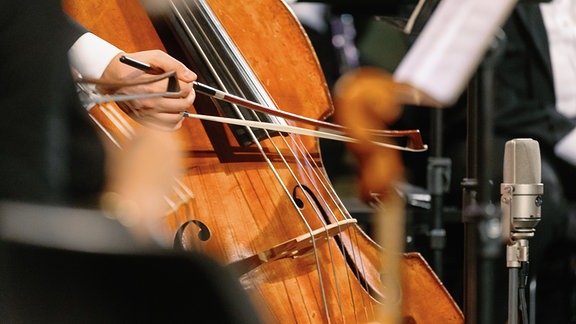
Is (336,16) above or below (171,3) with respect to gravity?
below

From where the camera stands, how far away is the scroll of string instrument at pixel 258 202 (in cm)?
110

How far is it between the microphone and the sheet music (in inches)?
17.8

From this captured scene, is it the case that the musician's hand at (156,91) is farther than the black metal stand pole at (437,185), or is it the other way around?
the black metal stand pole at (437,185)

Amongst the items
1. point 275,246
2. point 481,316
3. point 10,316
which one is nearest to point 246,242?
point 275,246

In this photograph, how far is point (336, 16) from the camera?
268 centimetres

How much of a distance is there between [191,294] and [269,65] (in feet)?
2.74

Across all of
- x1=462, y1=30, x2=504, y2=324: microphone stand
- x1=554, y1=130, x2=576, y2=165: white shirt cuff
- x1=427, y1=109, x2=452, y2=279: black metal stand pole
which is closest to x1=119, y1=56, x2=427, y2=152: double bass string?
x1=462, y1=30, x2=504, y2=324: microphone stand

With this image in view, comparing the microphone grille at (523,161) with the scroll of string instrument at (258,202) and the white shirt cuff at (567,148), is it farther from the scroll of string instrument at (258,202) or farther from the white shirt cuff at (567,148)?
the white shirt cuff at (567,148)

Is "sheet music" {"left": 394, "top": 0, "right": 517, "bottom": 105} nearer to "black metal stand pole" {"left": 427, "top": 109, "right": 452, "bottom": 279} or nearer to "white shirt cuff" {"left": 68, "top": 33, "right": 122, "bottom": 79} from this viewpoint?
"white shirt cuff" {"left": 68, "top": 33, "right": 122, "bottom": 79}

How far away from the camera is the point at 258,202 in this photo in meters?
1.15

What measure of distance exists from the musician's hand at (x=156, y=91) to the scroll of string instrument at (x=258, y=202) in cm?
3

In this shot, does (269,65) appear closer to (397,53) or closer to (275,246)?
(275,246)

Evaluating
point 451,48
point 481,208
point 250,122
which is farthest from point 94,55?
point 481,208

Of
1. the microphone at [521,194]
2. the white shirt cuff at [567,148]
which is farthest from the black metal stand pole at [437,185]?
the microphone at [521,194]
